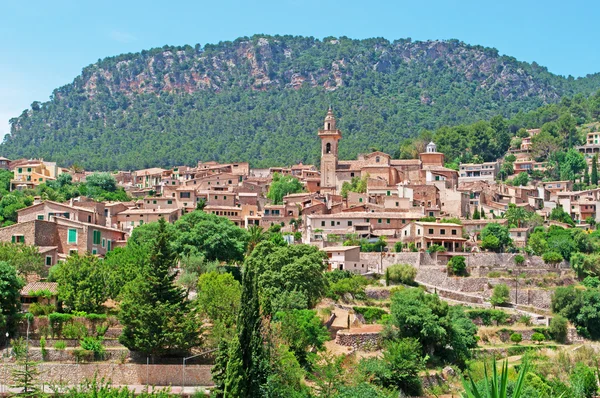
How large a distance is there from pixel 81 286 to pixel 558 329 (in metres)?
26.6

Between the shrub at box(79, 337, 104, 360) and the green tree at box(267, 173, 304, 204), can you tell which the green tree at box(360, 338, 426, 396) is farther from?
the green tree at box(267, 173, 304, 204)

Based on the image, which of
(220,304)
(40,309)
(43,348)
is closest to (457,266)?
(220,304)

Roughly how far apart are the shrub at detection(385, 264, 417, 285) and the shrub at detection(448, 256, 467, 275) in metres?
2.70

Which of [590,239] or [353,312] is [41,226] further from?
[590,239]

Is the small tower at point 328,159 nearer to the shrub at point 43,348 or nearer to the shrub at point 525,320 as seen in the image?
the shrub at point 525,320

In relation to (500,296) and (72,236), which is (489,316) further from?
(72,236)

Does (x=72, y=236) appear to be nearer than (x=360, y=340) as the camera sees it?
No

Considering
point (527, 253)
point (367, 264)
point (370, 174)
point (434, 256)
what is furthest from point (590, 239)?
point (370, 174)

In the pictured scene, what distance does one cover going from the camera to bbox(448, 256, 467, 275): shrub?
5891cm

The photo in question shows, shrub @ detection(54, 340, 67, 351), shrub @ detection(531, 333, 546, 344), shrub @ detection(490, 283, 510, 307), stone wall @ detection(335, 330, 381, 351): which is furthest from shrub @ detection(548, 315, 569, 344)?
shrub @ detection(54, 340, 67, 351)

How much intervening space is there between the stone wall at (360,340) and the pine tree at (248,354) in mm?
8769

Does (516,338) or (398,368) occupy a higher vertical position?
(516,338)

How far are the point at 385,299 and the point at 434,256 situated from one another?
7.43 metres

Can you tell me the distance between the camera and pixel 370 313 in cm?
5038
